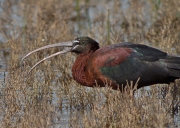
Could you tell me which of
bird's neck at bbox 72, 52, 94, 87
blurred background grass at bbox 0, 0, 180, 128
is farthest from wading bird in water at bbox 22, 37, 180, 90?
blurred background grass at bbox 0, 0, 180, 128

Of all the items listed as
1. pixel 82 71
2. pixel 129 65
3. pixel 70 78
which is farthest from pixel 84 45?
pixel 70 78

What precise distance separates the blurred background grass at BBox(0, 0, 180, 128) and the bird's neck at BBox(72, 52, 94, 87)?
9.1 inches

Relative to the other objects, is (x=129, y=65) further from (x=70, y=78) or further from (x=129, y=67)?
(x=70, y=78)

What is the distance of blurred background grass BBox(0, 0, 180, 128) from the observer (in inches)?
283

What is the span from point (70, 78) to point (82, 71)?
1.36 m

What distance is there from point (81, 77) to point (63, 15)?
5.49 meters

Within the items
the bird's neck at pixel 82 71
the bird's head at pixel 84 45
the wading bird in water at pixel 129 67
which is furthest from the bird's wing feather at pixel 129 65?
the bird's head at pixel 84 45

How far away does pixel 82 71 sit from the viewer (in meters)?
8.39

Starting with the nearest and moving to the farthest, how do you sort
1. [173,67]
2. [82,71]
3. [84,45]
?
[173,67]
[82,71]
[84,45]

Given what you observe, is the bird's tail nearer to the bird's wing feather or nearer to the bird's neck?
the bird's wing feather

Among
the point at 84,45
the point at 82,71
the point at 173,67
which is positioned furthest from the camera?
the point at 84,45

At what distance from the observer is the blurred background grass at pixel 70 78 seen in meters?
7.18

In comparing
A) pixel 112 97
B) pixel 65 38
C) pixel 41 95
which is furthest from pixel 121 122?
pixel 65 38

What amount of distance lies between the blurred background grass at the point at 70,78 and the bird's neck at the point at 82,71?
9.1 inches
